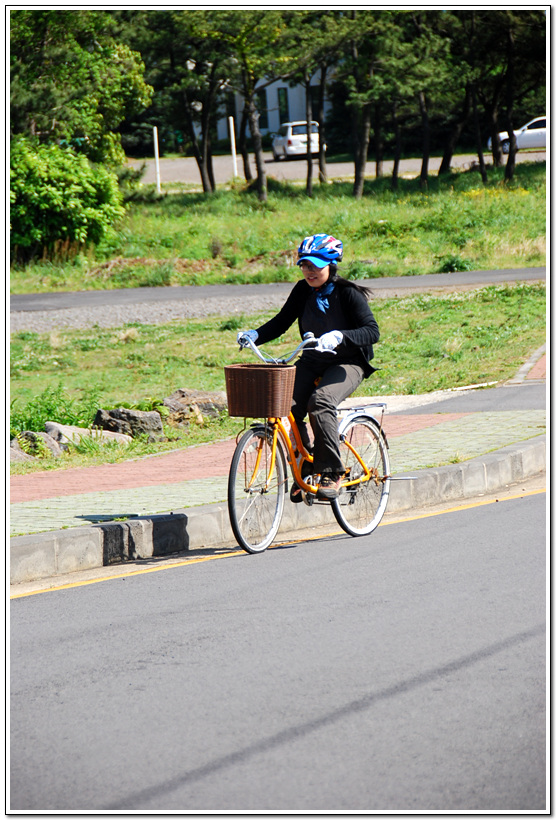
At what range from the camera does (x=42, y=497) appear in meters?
8.77

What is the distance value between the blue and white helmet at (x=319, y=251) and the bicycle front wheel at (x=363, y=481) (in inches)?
46.4

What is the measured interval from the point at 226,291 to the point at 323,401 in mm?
21409

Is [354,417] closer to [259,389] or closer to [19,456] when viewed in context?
[259,389]

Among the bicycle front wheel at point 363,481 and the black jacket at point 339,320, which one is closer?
the black jacket at point 339,320

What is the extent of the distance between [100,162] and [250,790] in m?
38.7

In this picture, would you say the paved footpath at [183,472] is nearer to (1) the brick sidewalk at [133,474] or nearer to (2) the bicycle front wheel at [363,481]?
(1) the brick sidewalk at [133,474]

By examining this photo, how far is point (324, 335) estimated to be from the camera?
22.5 feet

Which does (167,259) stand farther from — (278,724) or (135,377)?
(278,724)

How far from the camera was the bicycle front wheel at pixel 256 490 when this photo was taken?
6836 millimetres

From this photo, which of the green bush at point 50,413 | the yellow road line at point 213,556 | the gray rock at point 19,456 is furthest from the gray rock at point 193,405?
the yellow road line at point 213,556

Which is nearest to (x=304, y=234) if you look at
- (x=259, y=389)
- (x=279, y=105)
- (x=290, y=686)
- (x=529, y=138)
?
(x=529, y=138)

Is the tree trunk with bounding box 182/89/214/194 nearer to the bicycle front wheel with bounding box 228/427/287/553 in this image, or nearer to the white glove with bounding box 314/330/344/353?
the bicycle front wheel with bounding box 228/427/287/553

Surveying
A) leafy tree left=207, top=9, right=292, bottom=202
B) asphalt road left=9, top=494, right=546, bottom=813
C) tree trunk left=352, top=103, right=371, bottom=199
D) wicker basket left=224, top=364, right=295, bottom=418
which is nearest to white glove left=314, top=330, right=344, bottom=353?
wicker basket left=224, top=364, right=295, bottom=418

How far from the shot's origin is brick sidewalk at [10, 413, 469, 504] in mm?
9172
